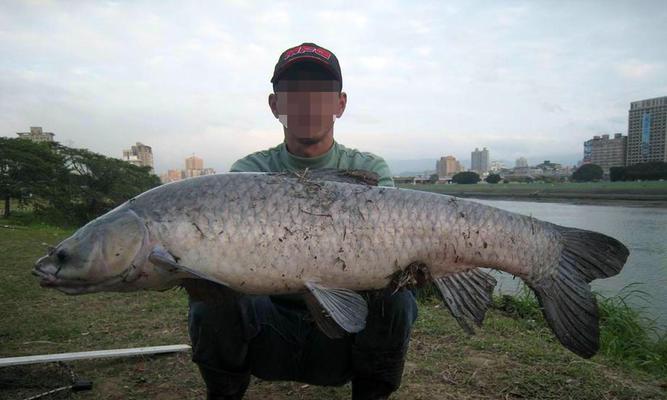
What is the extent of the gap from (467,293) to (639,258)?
494 inches

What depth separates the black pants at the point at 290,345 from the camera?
2.67 m

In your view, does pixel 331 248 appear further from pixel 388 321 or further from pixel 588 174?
pixel 588 174

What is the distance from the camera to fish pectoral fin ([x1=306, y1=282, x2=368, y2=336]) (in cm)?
230

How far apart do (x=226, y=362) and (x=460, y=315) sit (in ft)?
4.56

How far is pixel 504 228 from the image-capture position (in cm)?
260

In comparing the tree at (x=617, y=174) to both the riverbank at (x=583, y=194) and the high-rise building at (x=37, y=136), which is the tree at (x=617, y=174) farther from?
Answer: the high-rise building at (x=37, y=136)

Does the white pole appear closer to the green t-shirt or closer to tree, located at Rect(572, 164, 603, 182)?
the green t-shirt

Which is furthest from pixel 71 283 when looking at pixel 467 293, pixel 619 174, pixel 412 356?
pixel 619 174

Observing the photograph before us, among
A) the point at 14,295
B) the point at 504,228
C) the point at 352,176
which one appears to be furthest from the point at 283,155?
the point at 14,295

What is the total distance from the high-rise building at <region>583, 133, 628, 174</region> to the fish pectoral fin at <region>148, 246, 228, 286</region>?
53.0m

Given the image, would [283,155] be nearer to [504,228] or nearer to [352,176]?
[352,176]

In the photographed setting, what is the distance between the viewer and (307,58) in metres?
3.44

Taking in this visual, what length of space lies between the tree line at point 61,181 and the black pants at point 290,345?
21.7 metres

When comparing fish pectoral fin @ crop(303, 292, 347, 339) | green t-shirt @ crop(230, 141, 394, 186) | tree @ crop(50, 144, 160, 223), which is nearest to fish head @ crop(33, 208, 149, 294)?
fish pectoral fin @ crop(303, 292, 347, 339)
